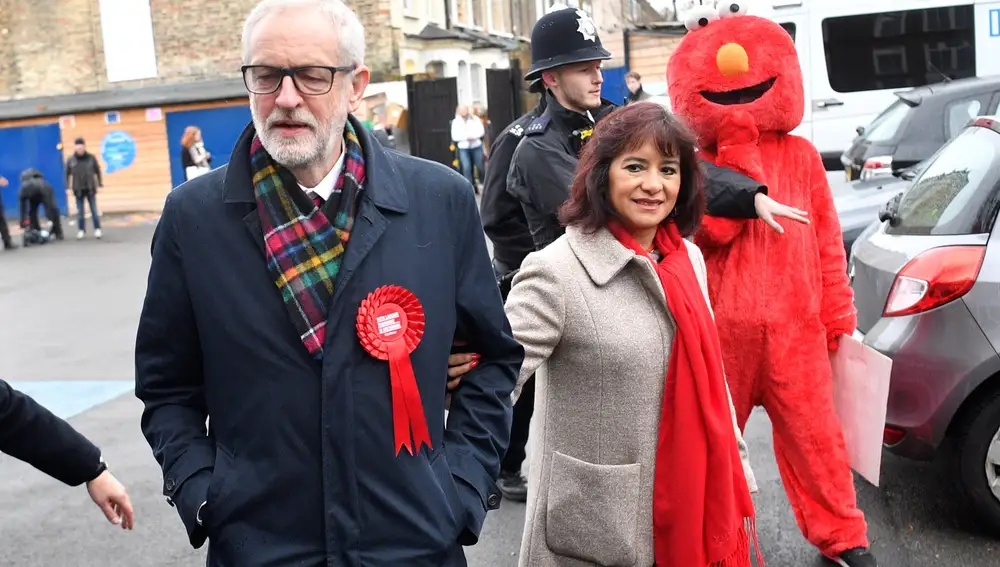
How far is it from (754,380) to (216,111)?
87.2 ft

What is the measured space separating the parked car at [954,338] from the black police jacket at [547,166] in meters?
1.14

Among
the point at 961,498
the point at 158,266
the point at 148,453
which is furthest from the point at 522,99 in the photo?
the point at 158,266

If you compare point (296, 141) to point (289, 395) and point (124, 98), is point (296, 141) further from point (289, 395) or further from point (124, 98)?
point (124, 98)

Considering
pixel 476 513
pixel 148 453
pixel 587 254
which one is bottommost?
pixel 148 453

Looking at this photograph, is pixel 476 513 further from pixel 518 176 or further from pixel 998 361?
pixel 998 361

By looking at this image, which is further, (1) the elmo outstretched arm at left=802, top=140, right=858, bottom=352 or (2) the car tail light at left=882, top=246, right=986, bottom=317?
(2) the car tail light at left=882, top=246, right=986, bottom=317

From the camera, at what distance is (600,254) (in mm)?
3068

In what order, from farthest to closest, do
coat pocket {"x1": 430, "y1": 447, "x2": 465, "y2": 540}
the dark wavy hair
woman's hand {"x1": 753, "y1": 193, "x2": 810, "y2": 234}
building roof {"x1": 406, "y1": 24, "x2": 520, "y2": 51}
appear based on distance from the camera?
1. building roof {"x1": 406, "y1": 24, "x2": 520, "y2": 51}
2. woman's hand {"x1": 753, "y1": 193, "x2": 810, "y2": 234}
3. the dark wavy hair
4. coat pocket {"x1": 430, "y1": 447, "x2": 465, "y2": 540}

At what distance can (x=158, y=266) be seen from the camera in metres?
2.33

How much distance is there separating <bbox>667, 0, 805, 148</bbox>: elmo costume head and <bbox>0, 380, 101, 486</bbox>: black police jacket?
2.42m

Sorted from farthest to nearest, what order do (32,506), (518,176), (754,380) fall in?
(32,506) → (518,176) → (754,380)

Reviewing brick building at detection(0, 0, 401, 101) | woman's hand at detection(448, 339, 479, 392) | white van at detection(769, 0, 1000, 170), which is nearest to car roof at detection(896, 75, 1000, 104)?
white van at detection(769, 0, 1000, 170)

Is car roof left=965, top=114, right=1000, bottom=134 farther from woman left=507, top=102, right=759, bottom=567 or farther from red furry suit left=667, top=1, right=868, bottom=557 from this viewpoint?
woman left=507, top=102, right=759, bottom=567

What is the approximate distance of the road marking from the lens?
26.6 ft
